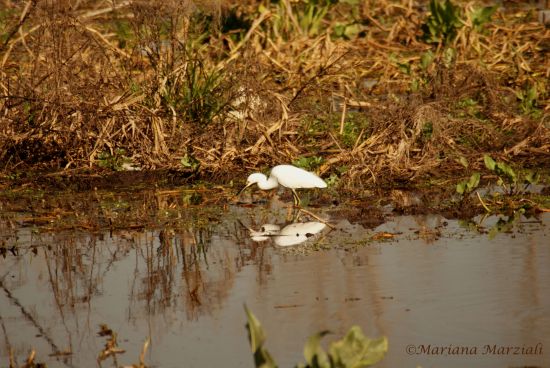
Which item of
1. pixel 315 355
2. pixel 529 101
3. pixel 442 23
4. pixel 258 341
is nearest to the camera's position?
pixel 258 341

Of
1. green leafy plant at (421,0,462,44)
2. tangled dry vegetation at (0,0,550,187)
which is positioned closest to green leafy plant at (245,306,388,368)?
tangled dry vegetation at (0,0,550,187)

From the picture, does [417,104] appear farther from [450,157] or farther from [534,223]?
[534,223]

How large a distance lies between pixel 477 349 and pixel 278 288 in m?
1.56

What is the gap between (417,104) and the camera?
33.6 ft

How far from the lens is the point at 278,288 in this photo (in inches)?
268

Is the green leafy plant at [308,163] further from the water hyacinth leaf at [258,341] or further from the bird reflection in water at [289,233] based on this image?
the water hyacinth leaf at [258,341]

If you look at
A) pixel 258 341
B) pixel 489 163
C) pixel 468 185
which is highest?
pixel 258 341

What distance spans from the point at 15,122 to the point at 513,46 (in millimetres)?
7134

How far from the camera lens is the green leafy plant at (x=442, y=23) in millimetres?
14453

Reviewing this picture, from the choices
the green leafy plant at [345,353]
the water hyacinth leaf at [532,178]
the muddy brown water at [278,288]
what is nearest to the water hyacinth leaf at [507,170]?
the water hyacinth leaf at [532,178]

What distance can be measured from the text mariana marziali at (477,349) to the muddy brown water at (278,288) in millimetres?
10

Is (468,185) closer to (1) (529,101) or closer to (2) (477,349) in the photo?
(2) (477,349)

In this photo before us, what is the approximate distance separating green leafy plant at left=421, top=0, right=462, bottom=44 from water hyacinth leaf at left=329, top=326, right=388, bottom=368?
10.3 m

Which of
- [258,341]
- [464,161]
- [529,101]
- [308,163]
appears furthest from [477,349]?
[529,101]
